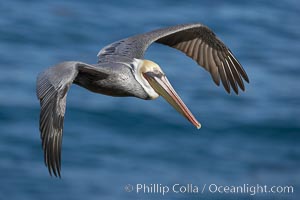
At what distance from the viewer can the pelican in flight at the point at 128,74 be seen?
10.5 meters

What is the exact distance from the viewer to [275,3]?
2406 cm

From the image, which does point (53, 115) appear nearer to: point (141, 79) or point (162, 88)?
point (141, 79)

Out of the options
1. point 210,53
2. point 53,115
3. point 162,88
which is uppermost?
point 210,53

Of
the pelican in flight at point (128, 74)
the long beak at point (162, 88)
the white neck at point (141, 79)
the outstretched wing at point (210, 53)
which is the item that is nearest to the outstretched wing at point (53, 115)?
the pelican in flight at point (128, 74)

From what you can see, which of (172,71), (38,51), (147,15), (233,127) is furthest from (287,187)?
(147,15)

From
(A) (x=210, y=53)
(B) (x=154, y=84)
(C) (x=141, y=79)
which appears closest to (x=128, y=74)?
(C) (x=141, y=79)

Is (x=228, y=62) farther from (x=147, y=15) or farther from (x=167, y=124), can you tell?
(x=147, y=15)

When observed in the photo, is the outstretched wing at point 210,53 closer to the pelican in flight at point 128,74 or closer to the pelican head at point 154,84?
the pelican in flight at point 128,74

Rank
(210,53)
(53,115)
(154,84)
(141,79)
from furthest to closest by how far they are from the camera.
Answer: (210,53)
(154,84)
(141,79)
(53,115)

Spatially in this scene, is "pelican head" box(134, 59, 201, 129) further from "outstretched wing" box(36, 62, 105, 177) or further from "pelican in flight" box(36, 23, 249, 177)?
"outstretched wing" box(36, 62, 105, 177)

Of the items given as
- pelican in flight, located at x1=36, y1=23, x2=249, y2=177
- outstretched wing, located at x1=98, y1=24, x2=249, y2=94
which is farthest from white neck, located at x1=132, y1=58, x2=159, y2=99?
outstretched wing, located at x1=98, y1=24, x2=249, y2=94

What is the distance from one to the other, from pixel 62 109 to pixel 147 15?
12.2m

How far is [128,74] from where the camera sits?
11633 millimetres

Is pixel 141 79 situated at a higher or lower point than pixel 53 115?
higher
